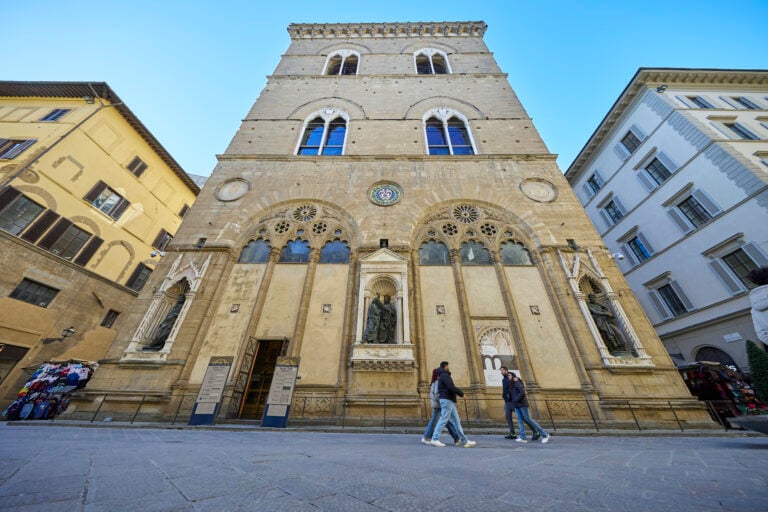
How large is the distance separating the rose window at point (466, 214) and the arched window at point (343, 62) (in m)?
14.7

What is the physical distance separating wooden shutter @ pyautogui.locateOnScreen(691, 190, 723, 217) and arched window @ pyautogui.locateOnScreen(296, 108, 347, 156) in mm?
16510

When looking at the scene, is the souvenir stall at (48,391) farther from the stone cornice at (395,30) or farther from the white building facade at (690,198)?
the stone cornice at (395,30)

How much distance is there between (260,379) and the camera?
8742 millimetres

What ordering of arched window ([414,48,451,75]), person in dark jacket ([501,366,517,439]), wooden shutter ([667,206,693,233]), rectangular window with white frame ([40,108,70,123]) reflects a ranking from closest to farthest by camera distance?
person in dark jacket ([501,366,517,439])
wooden shutter ([667,206,693,233])
rectangular window with white frame ([40,108,70,123])
arched window ([414,48,451,75])

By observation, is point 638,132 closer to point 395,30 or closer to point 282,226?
point 395,30

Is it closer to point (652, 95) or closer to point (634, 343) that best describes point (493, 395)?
point (634, 343)

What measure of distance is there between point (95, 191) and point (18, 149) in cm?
289

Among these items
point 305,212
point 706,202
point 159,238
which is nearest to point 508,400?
point 305,212

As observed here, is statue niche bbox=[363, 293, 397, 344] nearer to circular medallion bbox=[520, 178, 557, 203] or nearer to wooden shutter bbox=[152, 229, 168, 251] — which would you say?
circular medallion bbox=[520, 178, 557, 203]

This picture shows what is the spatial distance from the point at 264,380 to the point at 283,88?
1679 cm

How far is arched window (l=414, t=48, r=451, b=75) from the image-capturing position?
2033 centimetres

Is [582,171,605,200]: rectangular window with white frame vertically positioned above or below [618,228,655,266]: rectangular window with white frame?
above

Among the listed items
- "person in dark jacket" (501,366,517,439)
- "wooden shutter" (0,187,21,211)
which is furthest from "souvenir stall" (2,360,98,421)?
"person in dark jacket" (501,366,517,439)

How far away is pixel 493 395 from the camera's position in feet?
25.3
